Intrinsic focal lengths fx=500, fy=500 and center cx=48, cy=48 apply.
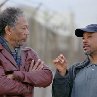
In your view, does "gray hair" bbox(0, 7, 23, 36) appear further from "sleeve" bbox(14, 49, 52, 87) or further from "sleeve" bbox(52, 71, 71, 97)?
"sleeve" bbox(52, 71, 71, 97)

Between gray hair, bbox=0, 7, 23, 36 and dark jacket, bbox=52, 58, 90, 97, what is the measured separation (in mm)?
704

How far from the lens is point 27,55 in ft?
16.9

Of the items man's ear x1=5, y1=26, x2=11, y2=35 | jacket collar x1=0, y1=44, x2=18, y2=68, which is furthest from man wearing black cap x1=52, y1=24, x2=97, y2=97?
man's ear x1=5, y1=26, x2=11, y2=35

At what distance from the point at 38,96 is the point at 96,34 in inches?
366

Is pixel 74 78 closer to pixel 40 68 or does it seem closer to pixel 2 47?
pixel 40 68

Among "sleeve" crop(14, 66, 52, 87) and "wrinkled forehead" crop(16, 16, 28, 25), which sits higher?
"wrinkled forehead" crop(16, 16, 28, 25)

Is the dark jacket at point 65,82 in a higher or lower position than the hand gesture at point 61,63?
lower

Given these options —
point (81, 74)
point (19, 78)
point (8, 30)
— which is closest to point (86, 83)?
point (81, 74)

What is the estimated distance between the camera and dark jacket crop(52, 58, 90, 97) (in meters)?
5.14

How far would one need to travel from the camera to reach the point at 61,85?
517 centimetres

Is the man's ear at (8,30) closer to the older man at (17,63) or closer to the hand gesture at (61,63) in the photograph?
the older man at (17,63)

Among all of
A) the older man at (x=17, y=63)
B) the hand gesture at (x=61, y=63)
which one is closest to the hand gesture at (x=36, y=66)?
the older man at (x=17, y=63)

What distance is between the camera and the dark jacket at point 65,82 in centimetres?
514

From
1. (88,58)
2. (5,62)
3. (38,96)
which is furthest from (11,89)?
(38,96)
